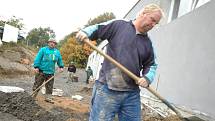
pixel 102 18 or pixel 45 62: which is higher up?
pixel 102 18

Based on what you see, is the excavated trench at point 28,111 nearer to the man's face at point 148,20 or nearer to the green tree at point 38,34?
the man's face at point 148,20

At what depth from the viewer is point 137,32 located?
13.7 feet

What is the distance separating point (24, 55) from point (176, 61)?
90.8ft

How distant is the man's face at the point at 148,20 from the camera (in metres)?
3.98

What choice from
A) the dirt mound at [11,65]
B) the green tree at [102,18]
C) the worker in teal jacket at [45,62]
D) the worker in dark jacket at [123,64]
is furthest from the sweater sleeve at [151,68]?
the green tree at [102,18]

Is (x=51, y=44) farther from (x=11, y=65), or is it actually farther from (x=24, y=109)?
(x=11, y=65)

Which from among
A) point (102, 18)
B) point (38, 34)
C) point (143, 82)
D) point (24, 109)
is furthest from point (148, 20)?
point (38, 34)

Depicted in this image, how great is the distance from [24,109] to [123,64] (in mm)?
4209

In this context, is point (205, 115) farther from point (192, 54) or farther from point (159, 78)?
point (159, 78)

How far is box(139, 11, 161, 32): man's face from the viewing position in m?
3.98

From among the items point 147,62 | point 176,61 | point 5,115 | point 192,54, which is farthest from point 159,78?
point 147,62

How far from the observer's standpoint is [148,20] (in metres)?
4.01

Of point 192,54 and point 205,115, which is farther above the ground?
point 192,54

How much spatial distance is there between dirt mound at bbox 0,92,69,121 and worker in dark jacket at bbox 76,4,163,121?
3393mm
